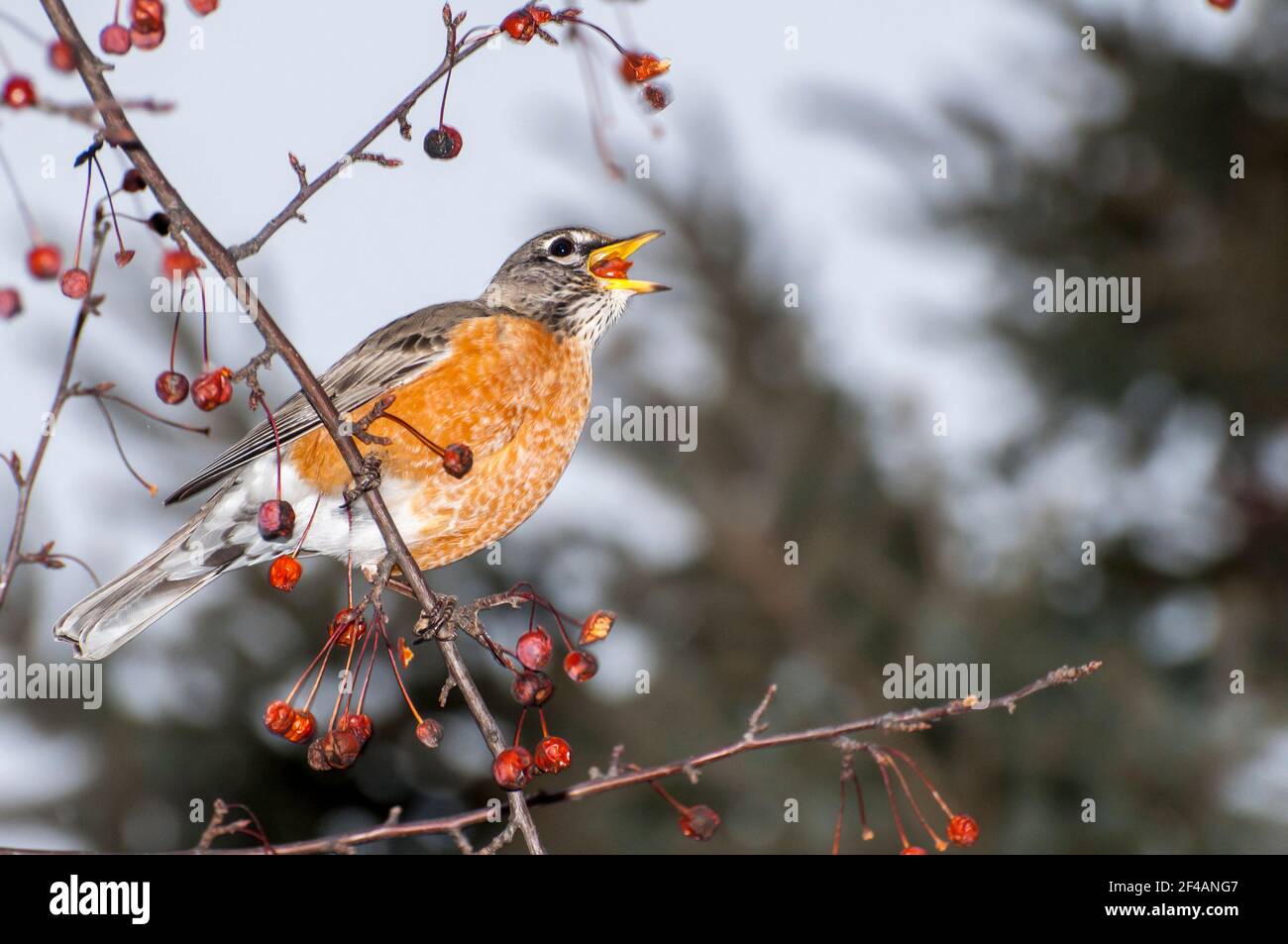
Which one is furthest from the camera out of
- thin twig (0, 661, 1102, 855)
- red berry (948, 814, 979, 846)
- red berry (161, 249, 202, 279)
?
red berry (948, 814, 979, 846)

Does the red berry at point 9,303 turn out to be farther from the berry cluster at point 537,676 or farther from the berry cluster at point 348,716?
the berry cluster at point 537,676

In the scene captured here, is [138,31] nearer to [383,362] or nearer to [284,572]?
[284,572]

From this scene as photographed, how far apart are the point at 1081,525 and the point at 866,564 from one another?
1.14 m

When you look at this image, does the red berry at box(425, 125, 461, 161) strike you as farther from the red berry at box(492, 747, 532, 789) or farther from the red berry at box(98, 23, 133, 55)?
the red berry at box(492, 747, 532, 789)

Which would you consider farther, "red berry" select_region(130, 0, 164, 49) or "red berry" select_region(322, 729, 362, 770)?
"red berry" select_region(322, 729, 362, 770)

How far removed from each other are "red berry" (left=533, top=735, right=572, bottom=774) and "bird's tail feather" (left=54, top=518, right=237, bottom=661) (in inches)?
56.8

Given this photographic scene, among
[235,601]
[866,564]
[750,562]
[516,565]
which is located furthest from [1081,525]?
[235,601]

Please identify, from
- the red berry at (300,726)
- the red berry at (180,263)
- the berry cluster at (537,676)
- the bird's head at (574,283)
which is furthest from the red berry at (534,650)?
the bird's head at (574,283)

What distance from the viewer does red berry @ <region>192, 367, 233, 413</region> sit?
238 cm

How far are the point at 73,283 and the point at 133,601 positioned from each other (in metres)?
1.76

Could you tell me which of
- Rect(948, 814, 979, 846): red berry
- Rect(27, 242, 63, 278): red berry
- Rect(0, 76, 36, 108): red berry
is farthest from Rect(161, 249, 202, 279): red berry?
Rect(948, 814, 979, 846): red berry

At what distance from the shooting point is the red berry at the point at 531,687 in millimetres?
2508

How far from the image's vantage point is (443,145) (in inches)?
95.0

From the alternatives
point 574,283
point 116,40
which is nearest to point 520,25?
point 116,40
